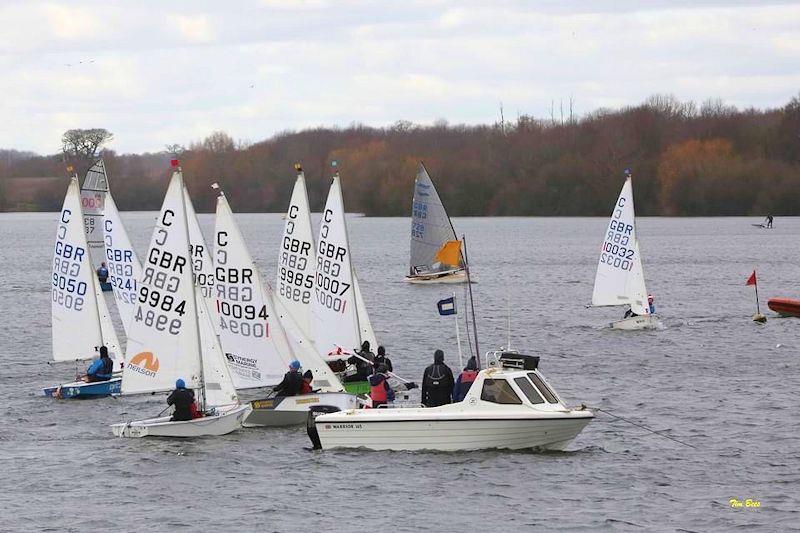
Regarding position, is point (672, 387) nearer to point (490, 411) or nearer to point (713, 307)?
point (490, 411)

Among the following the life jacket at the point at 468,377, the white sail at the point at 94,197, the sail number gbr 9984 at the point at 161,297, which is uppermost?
the white sail at the point at 94,197

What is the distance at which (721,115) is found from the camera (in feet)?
642

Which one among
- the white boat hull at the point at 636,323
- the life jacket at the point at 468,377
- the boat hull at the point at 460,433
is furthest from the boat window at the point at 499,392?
the white boat hull at the point at 636,323

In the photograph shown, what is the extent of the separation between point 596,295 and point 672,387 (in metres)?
13.9

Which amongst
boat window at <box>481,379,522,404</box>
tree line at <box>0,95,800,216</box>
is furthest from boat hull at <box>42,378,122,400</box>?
tree line at <box>0,95,800,216</box>

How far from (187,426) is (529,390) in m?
7.53

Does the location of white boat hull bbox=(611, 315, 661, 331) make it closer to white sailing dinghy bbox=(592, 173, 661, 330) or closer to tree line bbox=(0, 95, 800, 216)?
white sailing dinghy bbox=(592, 173, 661, 330)

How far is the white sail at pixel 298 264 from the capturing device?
38156 mm

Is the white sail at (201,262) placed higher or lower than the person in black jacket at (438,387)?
higher

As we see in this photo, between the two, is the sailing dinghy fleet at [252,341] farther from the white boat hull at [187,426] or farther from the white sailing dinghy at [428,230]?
the white sailing dinghy at [428,230]

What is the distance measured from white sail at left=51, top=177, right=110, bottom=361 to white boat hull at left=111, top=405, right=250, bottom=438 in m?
8.77

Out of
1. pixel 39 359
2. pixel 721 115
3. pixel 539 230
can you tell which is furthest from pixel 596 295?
pixel 721 115

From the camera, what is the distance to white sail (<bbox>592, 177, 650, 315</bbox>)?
51969 millimetres

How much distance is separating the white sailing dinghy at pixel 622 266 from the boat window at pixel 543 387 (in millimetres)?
24277
